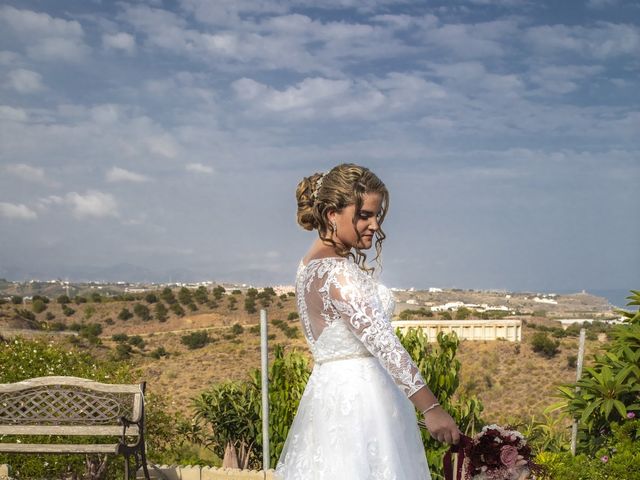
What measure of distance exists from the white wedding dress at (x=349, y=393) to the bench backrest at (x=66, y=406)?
10.1 ft

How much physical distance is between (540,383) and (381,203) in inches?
1066

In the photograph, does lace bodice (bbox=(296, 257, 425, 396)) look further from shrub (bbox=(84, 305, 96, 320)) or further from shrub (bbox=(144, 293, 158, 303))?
shrub (bbox=(144, 293, 158, 303))

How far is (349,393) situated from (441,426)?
0.36 m

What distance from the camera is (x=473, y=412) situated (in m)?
5.24

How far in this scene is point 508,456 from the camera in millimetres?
2383

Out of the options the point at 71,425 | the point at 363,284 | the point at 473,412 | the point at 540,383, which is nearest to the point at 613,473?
the point at 473,412

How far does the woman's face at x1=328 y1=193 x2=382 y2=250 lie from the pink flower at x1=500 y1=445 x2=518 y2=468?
864 mm

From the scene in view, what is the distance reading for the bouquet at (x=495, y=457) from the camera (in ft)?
7.82

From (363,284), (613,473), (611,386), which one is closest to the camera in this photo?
(363,284)

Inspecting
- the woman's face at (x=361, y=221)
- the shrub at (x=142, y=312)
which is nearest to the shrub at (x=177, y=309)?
the shrub at (x=142, y=312)

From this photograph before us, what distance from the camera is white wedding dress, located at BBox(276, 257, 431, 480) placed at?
2.10m

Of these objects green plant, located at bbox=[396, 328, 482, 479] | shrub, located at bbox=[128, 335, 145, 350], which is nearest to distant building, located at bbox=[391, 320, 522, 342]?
shrub, located at bbox=[128, 335, 145, 350]

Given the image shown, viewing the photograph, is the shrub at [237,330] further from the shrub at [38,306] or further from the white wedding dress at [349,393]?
the white wedding dress at [349,393]

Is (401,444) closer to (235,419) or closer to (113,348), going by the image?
(235,419)
